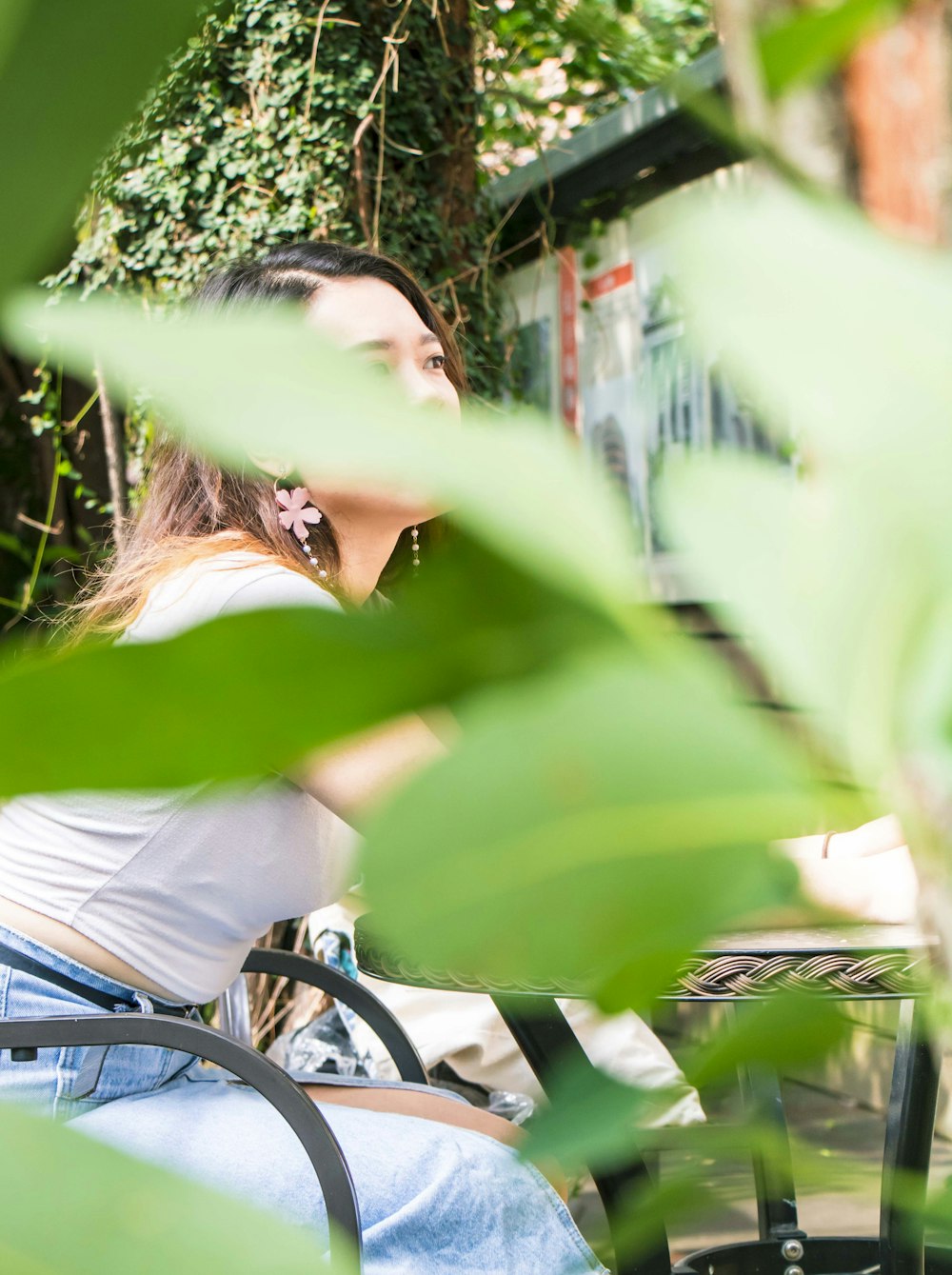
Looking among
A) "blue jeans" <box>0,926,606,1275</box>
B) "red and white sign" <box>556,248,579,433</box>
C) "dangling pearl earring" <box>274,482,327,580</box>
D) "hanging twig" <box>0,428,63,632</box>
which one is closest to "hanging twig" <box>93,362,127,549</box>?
"hanging twig" <box>0,428,63,632</box>

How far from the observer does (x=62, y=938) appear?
4.15ft

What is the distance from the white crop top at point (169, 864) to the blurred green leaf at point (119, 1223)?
1079mm

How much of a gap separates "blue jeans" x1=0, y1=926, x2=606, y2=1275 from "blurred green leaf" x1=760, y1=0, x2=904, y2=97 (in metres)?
1.12

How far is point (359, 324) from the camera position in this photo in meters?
1.64

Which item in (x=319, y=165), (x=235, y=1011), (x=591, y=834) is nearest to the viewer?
(x=591, y=834)

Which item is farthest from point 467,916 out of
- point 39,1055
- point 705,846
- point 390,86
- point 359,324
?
point 390,86

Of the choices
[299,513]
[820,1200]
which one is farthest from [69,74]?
[820,1200]

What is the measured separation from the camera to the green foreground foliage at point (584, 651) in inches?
4.1

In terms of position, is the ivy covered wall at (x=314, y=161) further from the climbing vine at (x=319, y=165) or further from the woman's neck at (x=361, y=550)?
the woman's neck at (x=361, y=550)

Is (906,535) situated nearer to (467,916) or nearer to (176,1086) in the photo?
(467,916)

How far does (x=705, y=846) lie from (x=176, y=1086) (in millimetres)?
1344

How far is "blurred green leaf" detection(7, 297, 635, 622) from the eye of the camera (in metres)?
0.11

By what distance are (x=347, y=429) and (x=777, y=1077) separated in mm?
712

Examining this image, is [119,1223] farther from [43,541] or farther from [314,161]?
[43,541]
